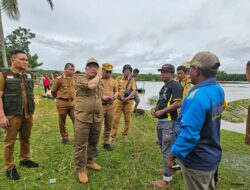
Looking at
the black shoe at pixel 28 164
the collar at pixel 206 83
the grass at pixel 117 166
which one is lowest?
the grass at pixel 117 166

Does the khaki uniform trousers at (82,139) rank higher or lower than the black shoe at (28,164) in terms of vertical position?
higher

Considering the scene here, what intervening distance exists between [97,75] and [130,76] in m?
2.25

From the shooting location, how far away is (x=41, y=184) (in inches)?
130

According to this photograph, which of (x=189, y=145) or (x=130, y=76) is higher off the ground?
(x=130, y=76)

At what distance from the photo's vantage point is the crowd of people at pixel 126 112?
1.84 meters

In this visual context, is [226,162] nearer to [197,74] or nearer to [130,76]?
[130,76]

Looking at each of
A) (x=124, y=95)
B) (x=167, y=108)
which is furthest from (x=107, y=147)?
(x=167, y=108)

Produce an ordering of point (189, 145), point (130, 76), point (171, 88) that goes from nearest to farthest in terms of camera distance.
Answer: point (189, 145), point (171, 88), point (130, 76)

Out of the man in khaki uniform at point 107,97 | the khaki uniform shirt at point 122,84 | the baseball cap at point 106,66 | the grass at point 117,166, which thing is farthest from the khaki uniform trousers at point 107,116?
the baseball cap at point 106,66

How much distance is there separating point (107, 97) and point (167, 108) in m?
1.83

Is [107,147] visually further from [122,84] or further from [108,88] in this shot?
[122,84]

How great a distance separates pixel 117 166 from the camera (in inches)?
159

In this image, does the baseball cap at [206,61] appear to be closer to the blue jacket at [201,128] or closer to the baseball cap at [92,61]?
the blue jacket at [201,128]

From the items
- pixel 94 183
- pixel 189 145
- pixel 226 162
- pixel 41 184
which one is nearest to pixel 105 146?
pixel 94 183
